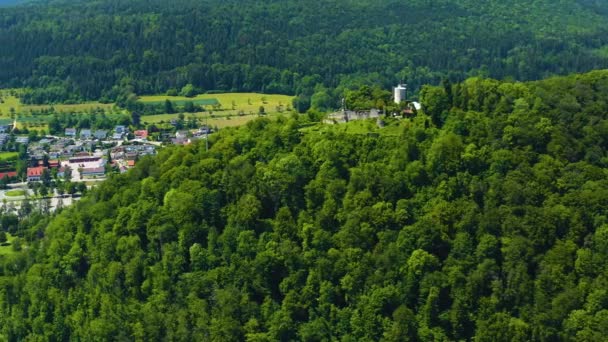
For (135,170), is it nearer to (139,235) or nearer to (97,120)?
(139,235)

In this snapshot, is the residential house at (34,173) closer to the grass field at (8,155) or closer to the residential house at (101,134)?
the grass field at (8,155)

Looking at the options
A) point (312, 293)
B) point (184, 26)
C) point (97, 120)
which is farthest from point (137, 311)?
point (184, 26)

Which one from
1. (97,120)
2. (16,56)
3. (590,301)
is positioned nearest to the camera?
(590,301)

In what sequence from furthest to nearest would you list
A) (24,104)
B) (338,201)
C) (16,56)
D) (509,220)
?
(16,56) < (24,104) < (338,201) < (509,220)

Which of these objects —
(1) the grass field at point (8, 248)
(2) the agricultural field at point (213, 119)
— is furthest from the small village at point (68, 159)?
(1) the grass field at point (8, 248)

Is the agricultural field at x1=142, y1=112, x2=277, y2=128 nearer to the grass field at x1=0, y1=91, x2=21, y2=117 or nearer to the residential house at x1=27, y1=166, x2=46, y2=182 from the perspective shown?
the residential house at x1=27, y1=166, x2=46, y2=182
